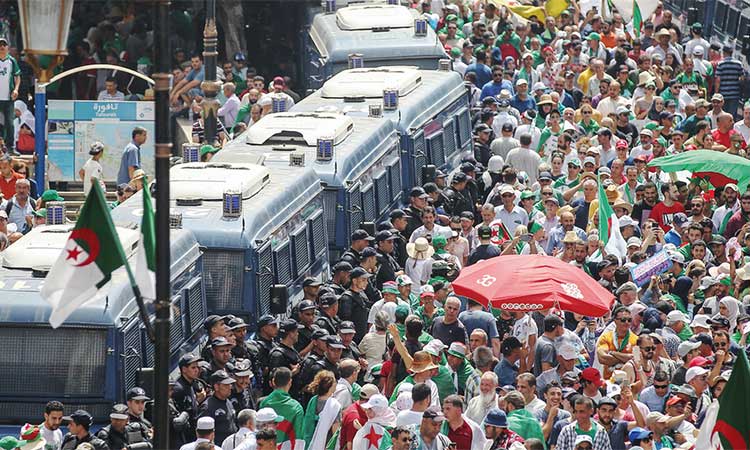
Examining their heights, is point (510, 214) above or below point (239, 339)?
below

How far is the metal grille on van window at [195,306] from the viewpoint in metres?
15.9

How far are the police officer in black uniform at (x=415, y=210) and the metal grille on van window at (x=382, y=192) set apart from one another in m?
0.28

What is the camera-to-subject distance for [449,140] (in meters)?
24.7

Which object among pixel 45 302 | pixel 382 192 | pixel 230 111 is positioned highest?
pixel 45 302

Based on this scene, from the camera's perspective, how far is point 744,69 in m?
31.3

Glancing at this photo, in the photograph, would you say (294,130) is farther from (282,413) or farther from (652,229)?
(282,413)

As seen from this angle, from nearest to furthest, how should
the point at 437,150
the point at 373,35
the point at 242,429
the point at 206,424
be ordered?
1. the point at 206,424
2. the point at 242,429
3. the point at 437,150
4. the point at 373,35

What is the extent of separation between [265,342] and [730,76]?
14.9 metres

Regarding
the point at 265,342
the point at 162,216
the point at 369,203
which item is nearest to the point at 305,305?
the point at 265,342

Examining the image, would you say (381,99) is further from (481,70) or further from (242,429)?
(242,429)

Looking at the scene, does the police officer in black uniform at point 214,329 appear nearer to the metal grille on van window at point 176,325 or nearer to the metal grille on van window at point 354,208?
the metal grille on van window at point 176,325


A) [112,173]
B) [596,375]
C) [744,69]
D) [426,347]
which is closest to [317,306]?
[426,347]

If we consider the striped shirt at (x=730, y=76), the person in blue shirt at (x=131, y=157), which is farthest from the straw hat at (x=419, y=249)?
the striped shirt at (x=730, y=76)

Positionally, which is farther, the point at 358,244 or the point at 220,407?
the point at 358,244
